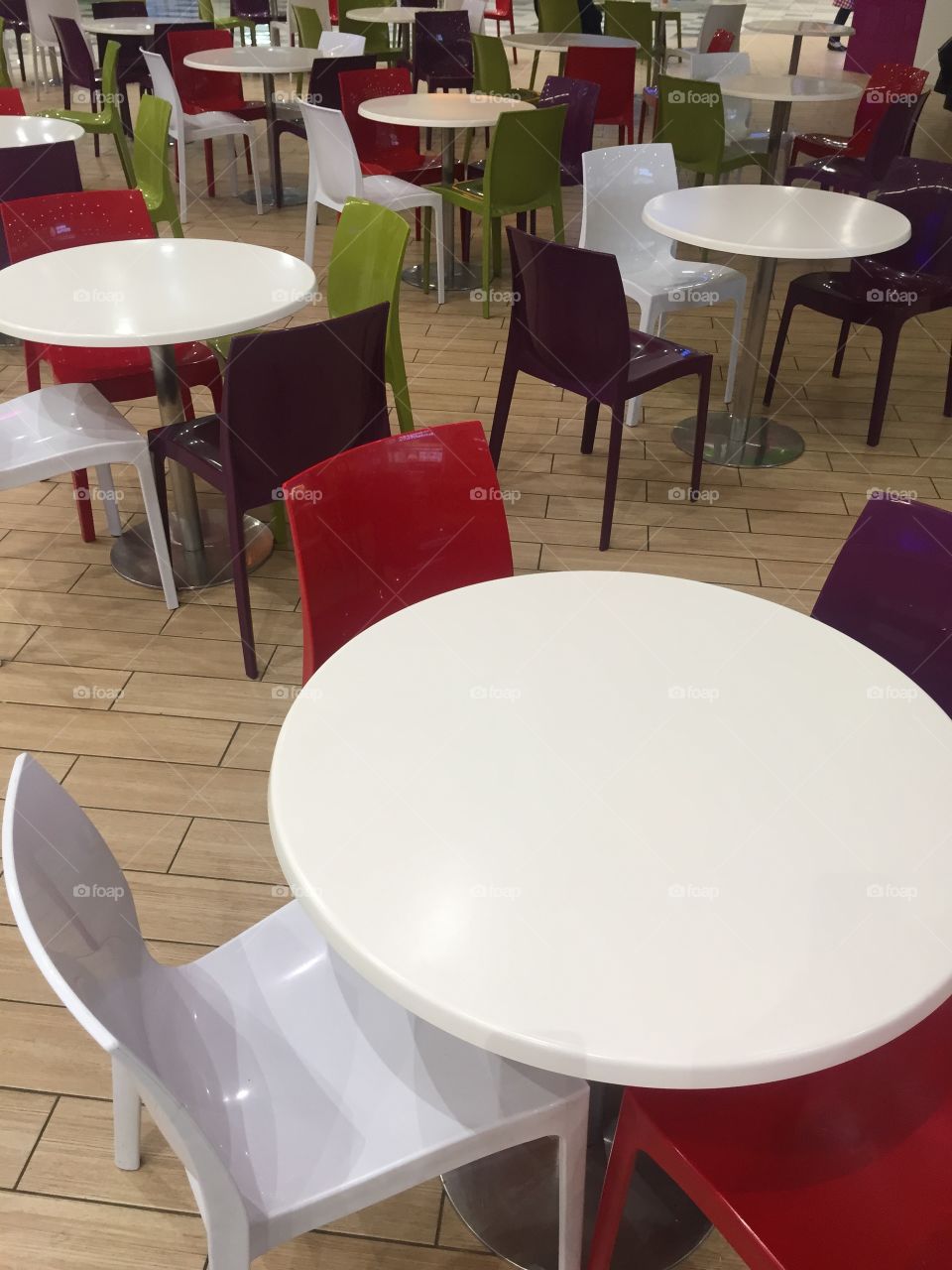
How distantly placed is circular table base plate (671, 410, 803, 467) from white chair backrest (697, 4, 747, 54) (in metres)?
5.11

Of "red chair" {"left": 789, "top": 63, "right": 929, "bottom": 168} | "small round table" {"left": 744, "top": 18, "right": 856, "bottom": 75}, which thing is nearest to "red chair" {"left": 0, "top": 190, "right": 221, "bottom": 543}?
"red chair" {"left": 789, "top": 63, "right": 929, "bottom": 168}

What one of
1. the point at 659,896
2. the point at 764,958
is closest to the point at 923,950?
the point at 764,958

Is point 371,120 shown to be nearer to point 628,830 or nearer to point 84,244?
point 84,244

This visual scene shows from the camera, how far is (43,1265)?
1569 millimetres

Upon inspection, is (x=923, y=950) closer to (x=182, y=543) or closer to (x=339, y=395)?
(x=339, y=395)

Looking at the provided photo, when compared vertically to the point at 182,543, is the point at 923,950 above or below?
above

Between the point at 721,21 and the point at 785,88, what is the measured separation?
2.89m

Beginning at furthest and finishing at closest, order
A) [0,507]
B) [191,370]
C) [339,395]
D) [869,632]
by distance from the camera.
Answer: [0,507] < [191,370] < [339,395] < [869,632]

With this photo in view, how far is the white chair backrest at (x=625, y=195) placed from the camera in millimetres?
3760

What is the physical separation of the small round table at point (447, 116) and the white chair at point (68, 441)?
2.54m

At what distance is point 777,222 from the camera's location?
3.42 metres

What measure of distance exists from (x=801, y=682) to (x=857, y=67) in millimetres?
11461

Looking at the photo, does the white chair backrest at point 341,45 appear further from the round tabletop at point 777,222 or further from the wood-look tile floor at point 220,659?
the round tabletop at point 777,222

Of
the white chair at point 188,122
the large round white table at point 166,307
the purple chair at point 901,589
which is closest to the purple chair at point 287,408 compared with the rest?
the large round white table at point 166,307
